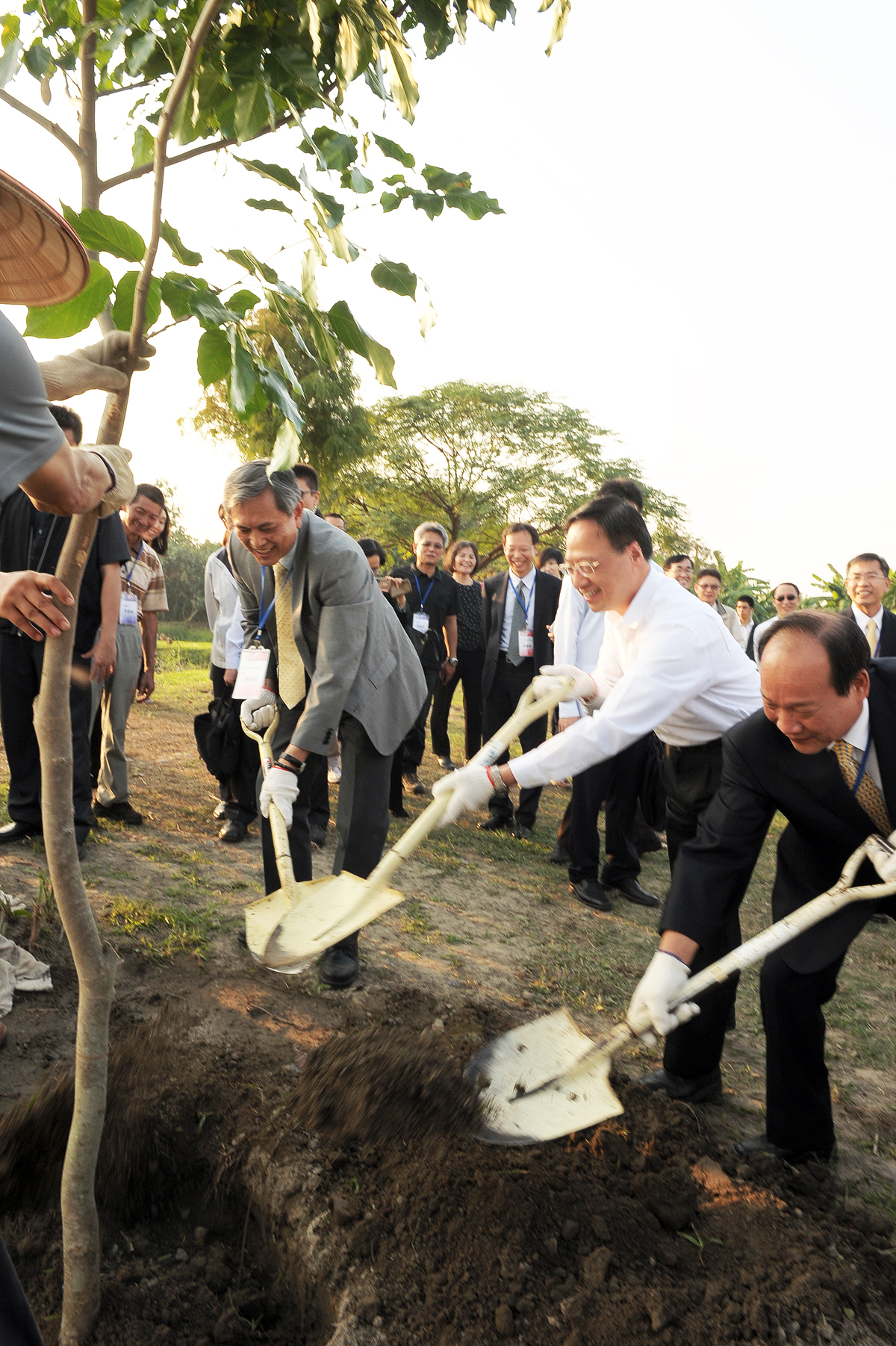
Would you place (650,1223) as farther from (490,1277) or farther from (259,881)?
(259,881)

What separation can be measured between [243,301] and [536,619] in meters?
4.79

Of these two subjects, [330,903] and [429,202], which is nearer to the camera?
[429,202]

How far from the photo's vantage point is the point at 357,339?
122 cm

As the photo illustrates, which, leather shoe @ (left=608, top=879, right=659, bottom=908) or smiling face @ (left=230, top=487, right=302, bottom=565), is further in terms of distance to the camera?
leather shoe @ (left=608, top=879, right=659, bottom=908)

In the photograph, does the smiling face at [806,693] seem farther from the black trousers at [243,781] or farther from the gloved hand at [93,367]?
the black trousers at [243,781]

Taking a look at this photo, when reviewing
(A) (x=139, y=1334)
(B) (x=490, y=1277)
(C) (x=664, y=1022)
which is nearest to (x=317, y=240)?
(C) (x=664, y=1022)

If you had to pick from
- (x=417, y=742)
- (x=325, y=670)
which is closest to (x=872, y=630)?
(x=417, y=742)

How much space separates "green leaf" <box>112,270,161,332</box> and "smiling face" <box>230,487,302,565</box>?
4.52 feet

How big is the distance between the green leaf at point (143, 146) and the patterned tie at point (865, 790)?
1.95 metres

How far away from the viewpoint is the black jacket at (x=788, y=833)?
2088 millimetres

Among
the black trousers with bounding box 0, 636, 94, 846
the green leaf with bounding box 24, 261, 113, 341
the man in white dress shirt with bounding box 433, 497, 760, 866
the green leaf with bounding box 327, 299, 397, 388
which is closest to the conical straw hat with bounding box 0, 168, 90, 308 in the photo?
the green leaf with bounding box 24, 261, 113, 341

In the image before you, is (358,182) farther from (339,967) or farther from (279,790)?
(339,967)

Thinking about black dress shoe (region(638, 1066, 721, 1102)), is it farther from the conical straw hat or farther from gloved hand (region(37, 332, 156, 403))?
the conical straw hat

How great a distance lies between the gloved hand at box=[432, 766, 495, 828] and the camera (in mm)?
2285
